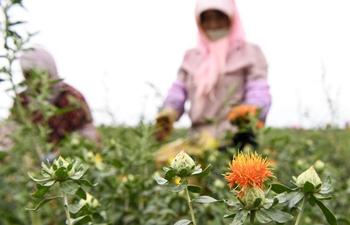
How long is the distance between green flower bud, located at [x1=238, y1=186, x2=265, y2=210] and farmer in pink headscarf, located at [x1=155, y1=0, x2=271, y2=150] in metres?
1.92

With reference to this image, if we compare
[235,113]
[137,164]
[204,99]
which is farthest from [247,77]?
[137,164]

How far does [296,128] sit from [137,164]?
2.20 meters

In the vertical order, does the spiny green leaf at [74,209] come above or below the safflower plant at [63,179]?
below

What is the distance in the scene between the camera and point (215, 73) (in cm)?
255

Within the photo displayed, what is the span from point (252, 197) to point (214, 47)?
2.24 meters

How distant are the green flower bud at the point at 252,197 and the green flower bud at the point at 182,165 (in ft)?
0.23

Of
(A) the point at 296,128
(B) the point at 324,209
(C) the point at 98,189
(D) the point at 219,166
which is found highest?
(B) the point at 324,209

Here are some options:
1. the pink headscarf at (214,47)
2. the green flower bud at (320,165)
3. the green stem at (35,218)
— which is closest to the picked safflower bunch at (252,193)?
the green flower bud at (320,165)

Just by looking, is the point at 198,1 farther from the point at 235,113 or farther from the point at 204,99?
the point at 235,113

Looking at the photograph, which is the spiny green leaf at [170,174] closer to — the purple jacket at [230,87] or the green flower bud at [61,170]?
the green flower bud at [61,170]

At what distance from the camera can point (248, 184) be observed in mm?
492

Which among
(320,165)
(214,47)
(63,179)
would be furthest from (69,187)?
(214,47)

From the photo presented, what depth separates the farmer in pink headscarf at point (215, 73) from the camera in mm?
2518

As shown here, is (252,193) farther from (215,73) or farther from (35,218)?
(215,73)
